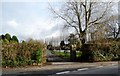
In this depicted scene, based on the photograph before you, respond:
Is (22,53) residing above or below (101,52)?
below

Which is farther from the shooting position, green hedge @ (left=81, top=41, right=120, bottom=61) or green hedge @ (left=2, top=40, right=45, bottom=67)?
green hedge @ (left=81, top=41, right=120, bottom=61)

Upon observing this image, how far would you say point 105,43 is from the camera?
29.6 meters

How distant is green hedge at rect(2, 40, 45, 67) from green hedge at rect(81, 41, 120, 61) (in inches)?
240

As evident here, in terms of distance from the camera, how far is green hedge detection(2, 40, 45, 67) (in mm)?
22203

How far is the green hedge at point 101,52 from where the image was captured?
93.8 ft

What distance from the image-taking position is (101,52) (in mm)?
28953

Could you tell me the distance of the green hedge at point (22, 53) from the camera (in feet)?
72.8

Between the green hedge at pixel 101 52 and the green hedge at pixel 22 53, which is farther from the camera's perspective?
the green hedge at pixel 101 52

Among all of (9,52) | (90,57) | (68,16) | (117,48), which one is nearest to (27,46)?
(9,52)

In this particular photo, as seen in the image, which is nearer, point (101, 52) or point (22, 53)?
point (22, 53)

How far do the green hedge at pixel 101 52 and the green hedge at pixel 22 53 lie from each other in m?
6.09

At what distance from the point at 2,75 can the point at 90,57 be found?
14369mm

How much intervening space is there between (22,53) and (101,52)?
937cm

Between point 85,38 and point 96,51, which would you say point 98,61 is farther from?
point 85,38
